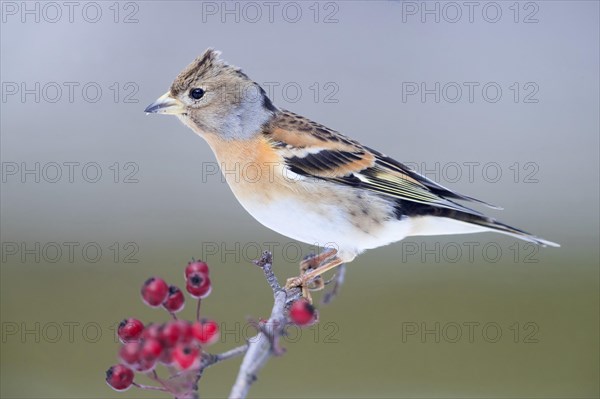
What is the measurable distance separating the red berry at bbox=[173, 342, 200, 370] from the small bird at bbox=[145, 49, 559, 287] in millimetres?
620

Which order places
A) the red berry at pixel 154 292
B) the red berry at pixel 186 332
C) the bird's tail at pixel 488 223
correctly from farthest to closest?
the bird's tail at pixel 488 223, the red berry at pixel 154 292, the red berry at pixel 186 332

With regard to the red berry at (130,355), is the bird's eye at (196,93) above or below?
above

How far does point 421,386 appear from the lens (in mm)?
2678

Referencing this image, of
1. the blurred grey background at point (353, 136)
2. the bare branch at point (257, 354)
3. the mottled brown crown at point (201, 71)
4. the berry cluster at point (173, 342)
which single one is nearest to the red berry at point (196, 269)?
the berry cluster at point (173, 342)

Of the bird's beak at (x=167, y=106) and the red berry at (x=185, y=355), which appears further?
the bird's beak at (x=167, y=106)

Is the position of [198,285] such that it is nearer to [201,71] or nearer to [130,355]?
[130,355]

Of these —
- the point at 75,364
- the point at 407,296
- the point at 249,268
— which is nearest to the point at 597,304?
the point at 407,296

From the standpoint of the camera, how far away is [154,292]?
96cm

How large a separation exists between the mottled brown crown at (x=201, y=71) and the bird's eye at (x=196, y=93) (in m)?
0.02

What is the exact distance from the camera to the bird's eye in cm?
148

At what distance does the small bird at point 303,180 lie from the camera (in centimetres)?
147

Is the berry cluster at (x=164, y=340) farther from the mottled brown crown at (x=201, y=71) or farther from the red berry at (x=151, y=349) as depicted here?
the mottled brown crown at (x=201, y=71)

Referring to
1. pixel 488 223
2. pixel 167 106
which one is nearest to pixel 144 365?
pixel 167 106

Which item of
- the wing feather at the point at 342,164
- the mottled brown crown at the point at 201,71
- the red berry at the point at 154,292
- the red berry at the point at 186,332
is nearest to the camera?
the red berry at the point at 186,332
